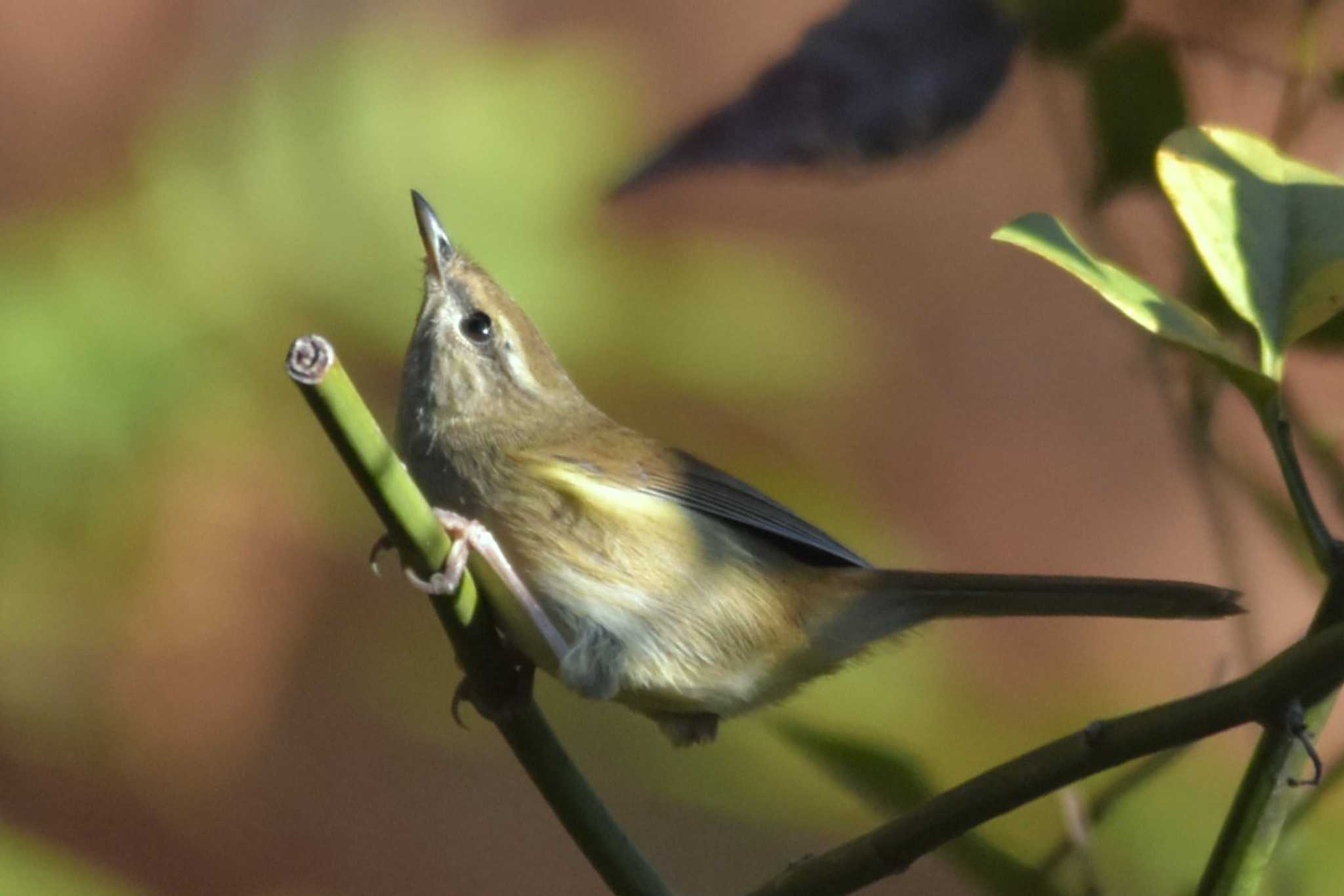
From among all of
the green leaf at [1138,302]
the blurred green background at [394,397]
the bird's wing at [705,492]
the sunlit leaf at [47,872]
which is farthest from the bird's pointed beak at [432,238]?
the sunlit leaf at [47,872]

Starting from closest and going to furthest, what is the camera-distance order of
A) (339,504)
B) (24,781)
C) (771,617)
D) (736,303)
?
(771,617)
(24,781)
(339,504)
(736,303)

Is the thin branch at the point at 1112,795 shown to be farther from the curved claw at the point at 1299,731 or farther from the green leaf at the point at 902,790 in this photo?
the curved claw at the point at 1299,731

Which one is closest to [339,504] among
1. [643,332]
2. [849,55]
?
[643,332]

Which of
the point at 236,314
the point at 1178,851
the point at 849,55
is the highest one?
the point at 236,314

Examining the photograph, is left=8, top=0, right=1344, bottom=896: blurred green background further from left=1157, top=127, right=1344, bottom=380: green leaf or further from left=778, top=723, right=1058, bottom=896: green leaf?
left=1157, top=127, right=1344, bottom=380: green leaf

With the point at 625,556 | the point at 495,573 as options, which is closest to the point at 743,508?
the point at 625,556

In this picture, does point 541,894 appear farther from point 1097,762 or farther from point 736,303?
point 1097,762

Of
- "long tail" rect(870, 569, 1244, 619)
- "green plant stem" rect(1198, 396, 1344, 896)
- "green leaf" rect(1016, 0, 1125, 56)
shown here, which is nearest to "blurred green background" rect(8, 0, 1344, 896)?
"green leaf" rect(1016, 0, 1125, 56)
